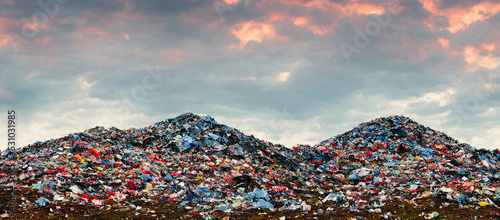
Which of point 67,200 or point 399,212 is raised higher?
point 67,200

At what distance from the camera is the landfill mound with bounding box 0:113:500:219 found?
43.8 ft

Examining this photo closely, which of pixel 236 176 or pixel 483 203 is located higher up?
pixel 236 176

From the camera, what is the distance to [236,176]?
17.8 meters

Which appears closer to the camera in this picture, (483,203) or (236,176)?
(483,203)

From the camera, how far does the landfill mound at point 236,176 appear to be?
13.4 m

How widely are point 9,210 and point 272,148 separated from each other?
15904mm

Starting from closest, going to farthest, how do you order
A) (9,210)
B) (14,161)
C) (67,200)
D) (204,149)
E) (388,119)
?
(9,210)
(67,200)
(14,161)
(204,149)
(388,119)

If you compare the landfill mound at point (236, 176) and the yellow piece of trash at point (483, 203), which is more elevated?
the landfill mound at point (236, 176)

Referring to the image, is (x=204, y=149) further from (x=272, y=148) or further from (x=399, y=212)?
(x=399, y=212)

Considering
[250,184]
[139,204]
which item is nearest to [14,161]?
[139,204]

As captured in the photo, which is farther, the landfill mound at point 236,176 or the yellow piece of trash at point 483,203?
the landfill mound at point 236,176

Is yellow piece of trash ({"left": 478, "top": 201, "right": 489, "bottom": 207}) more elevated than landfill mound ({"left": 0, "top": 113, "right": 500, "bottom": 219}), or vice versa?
landfill mound ({"left": 0, "top": 113, "right": 500, "bottom": 219})

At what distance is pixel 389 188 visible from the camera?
53.2ft

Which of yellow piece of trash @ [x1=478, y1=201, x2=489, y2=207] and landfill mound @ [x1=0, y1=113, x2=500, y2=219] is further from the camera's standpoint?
landfill mound @ [x1=0, y1=113, x2=500, y2=219]
